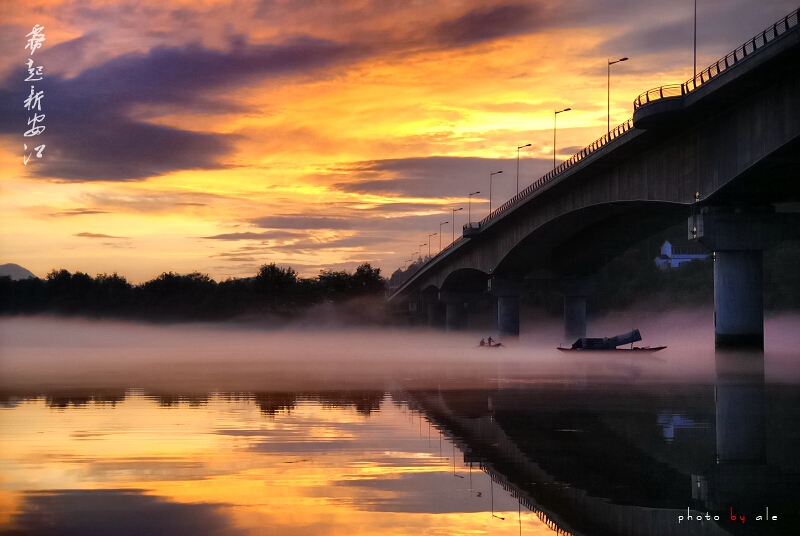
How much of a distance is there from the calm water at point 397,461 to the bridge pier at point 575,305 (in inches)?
3261

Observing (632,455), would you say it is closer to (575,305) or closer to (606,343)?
(606,343)

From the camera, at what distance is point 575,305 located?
4668 inches

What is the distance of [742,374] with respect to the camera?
47.5 m

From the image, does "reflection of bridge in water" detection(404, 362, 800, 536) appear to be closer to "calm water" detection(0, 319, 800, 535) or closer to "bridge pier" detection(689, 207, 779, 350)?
"calm water" detection(0, 319, 800, 535)

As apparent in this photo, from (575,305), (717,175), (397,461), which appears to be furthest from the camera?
(575,305)

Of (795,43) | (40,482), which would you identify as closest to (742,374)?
(795,43)

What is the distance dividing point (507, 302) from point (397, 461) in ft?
358

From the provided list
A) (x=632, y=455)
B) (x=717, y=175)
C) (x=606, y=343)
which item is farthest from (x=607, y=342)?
(x=632, y=455)

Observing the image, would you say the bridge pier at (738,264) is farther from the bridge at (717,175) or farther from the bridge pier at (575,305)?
the bridge pier at (575,305)

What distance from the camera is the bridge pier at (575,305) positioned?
11812 cm

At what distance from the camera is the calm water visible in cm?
1237

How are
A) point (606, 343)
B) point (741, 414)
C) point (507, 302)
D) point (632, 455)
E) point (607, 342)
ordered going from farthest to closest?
point (507, 302)
point (607, 342)
point (606, 343)
point (741, 414)
point (632, 455)

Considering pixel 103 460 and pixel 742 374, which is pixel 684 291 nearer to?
pixel 742 374

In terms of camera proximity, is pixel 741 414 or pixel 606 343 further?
pixel 606 343
